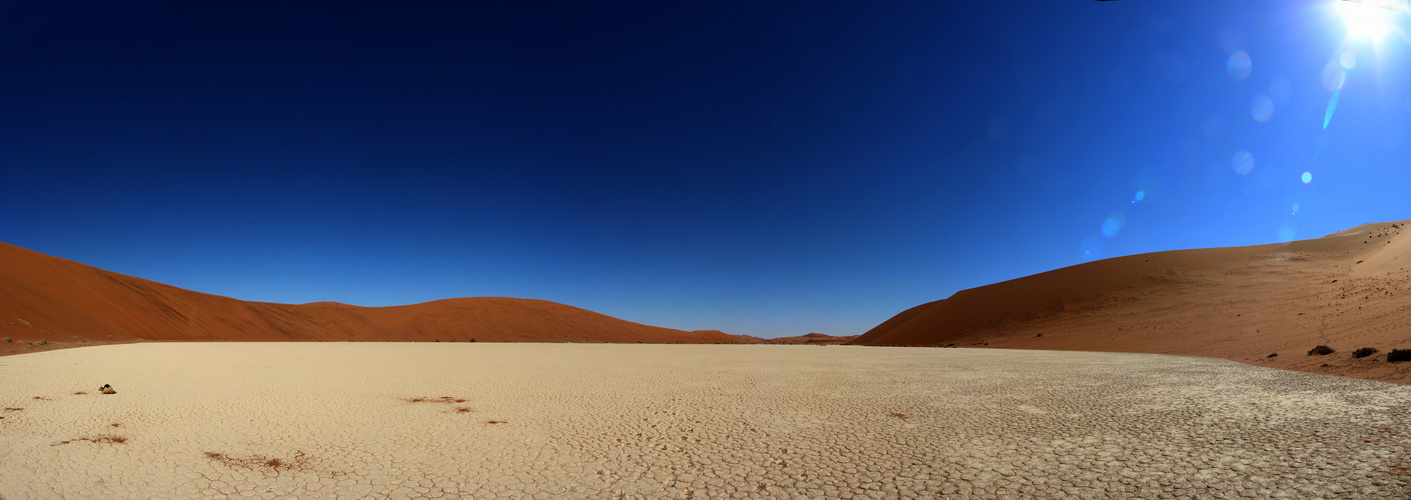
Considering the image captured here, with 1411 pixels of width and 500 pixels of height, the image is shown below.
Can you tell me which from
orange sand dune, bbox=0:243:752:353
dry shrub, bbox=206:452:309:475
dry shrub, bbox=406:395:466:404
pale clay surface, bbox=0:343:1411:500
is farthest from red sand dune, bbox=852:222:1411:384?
orange sand dune, bbox=0:243:752:353

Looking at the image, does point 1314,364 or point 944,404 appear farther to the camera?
point 1314,364

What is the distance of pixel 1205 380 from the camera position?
30.6 feet

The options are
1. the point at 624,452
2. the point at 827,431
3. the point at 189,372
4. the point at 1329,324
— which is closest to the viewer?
the point at 624,452

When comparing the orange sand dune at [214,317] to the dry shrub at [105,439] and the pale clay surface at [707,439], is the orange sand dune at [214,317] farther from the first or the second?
the dry shrub at [105,439]

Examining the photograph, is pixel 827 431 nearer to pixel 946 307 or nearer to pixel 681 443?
pixel 681 443

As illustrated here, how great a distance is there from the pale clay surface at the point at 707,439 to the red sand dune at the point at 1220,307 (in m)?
6.04

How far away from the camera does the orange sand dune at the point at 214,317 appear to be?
21.9 metres

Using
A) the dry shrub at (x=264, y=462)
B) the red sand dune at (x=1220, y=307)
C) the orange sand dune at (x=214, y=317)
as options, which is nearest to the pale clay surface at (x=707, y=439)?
the dry shrub at (x=264, y=462)

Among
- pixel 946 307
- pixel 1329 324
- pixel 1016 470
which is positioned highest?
pixel 946 307

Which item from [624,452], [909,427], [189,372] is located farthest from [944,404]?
[189,372]

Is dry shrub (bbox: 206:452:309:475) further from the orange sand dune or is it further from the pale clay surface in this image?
the orange sand dune

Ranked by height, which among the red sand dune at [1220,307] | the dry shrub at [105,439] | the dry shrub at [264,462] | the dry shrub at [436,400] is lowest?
the dry shrub at [264,462]

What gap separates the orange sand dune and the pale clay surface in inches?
632

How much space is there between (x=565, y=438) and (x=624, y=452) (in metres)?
0.85
